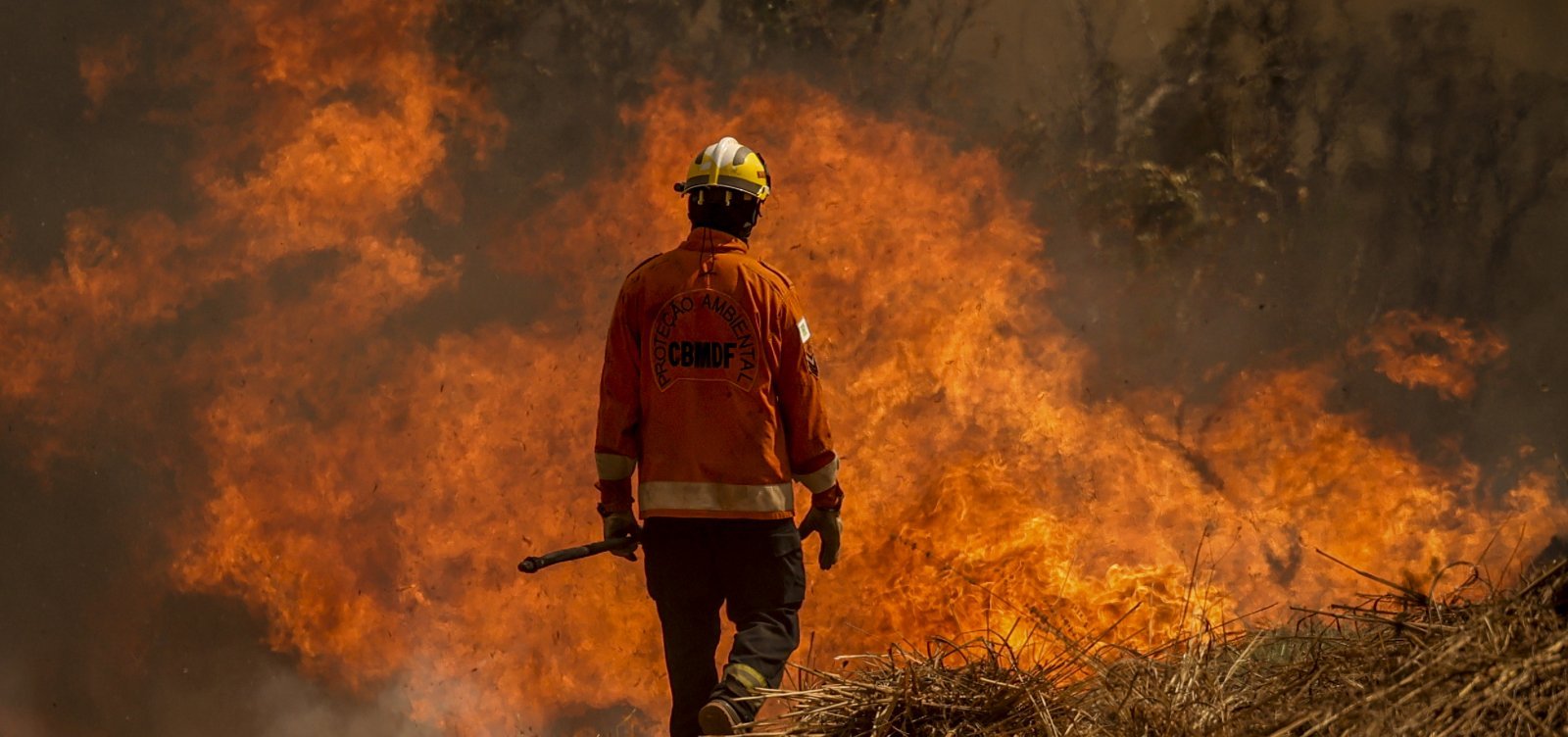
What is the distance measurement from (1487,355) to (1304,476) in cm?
112

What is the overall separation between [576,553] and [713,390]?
724mm

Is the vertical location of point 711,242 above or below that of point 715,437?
above

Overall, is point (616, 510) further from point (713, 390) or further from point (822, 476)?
point (822, 476)

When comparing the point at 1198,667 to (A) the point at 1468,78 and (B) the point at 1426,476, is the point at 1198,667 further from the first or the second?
(A) the point at 1468,78

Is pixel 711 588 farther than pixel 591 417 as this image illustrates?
No

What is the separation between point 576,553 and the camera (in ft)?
16.9

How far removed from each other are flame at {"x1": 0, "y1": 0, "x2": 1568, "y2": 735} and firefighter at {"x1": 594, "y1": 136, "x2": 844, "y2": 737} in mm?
2551

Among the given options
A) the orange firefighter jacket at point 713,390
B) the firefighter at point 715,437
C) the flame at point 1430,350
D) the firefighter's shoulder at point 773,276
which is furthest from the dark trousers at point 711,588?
the flame at point 1430,350

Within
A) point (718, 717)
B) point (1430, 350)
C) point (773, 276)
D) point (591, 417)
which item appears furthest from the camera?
point (591, 417)

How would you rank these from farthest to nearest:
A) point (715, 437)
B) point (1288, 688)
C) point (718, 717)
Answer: point (715, 437), point (718, 717), point (1288, 688)

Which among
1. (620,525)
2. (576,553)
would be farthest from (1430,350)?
(576,553)

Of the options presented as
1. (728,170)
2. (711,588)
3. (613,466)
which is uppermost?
(728,170)

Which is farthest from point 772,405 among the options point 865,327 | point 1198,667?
point 865,327

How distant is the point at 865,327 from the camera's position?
7875 mm
